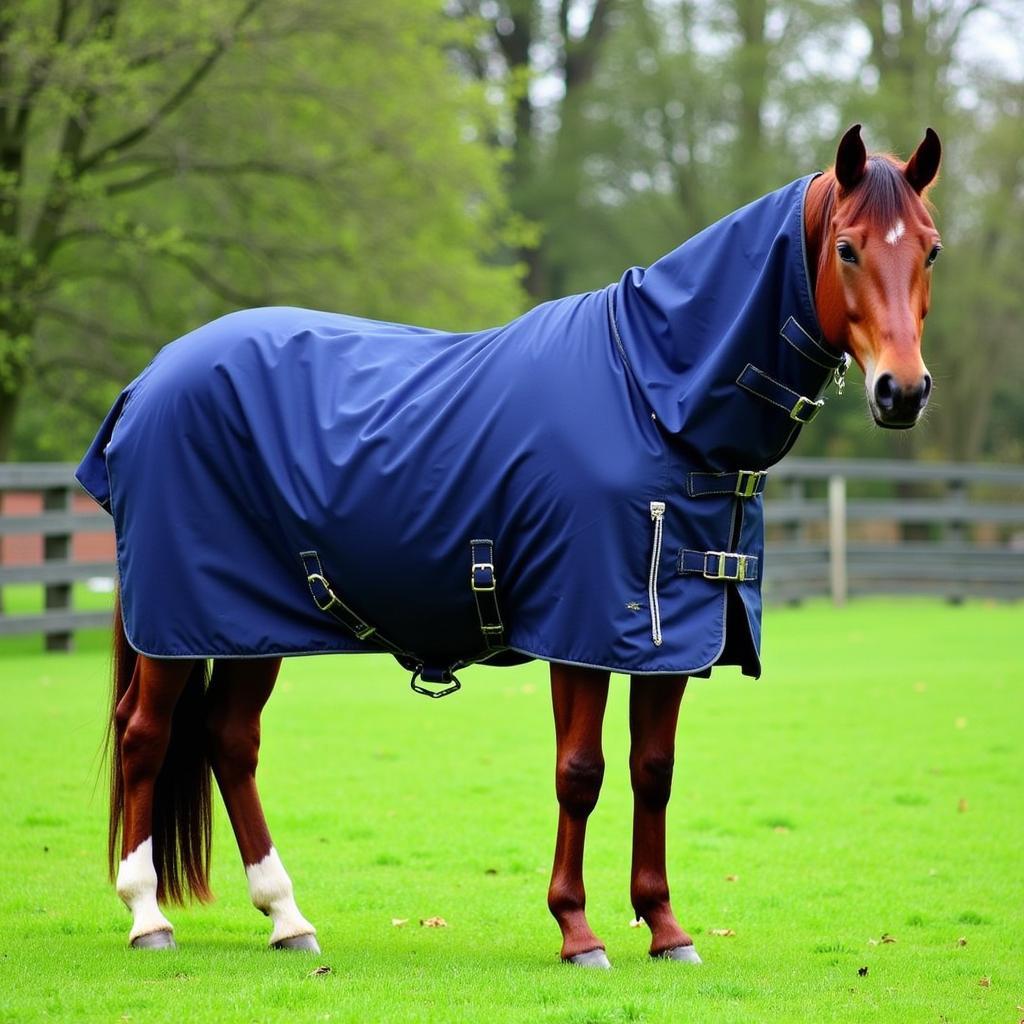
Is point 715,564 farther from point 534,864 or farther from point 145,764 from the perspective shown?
point 534,864

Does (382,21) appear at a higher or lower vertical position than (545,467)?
higher

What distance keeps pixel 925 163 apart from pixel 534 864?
295 centimetres

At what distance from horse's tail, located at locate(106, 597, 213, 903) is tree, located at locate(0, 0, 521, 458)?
32.8 feet

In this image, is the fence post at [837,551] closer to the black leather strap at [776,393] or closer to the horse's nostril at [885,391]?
the black leather strap at [776,393]

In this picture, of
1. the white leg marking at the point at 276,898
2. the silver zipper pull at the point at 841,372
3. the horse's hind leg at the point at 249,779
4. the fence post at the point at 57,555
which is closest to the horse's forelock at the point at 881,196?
the silver zipper pull at the point at 841,372

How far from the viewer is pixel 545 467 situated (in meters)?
3.74

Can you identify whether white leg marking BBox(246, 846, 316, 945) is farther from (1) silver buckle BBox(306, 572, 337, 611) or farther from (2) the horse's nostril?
(2) the horse's nostril

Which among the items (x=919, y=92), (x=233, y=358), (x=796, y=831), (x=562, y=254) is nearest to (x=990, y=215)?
(x=919, y=92)

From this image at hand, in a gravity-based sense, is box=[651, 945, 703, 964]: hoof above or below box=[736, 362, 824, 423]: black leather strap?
below

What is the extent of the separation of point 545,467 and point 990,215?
23.7 metres

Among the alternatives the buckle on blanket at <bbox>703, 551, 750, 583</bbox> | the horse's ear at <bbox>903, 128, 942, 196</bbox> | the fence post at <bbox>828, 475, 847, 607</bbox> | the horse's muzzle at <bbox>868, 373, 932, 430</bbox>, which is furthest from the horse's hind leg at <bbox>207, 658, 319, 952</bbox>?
the fence post at <bbox>828, 475, 847, 607</bbox>

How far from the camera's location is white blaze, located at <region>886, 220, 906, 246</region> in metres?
3.41

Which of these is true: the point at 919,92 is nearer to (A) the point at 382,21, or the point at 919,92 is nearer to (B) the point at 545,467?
(A) the point at 382,21

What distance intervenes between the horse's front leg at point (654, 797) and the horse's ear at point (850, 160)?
1.40 metres
